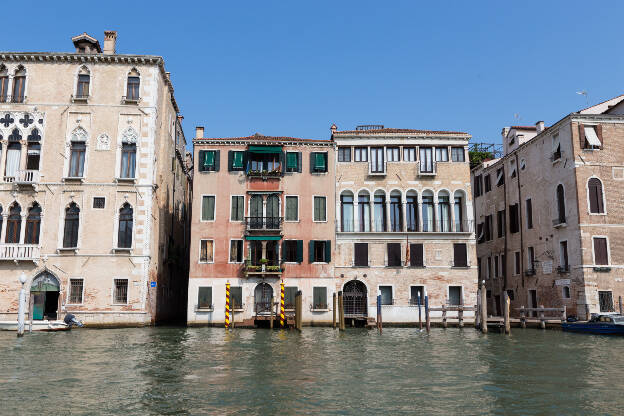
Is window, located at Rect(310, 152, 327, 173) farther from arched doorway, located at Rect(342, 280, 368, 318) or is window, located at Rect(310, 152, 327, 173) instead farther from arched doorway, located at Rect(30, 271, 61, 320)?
arched doorway, located at Rect(30, 271, 61, 320)

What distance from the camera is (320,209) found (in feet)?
111

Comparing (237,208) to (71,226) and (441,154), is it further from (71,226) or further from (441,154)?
(441,154)

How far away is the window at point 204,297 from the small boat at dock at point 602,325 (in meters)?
18.9

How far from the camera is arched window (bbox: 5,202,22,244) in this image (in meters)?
30.1

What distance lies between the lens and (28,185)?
1187 inches

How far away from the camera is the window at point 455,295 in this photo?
33.7m

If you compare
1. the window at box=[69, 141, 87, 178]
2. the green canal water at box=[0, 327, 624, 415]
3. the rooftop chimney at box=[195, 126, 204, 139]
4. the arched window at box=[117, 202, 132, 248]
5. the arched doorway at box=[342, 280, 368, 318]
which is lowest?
the green canal water at box=[0, 327, 624, 415]

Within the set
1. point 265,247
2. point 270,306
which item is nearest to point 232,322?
point 270,306

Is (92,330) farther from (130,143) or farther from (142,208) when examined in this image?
(130,143)

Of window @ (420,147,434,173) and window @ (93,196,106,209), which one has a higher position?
window @ (420,147,434,173)

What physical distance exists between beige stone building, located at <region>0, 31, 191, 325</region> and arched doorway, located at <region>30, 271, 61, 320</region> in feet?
0.17

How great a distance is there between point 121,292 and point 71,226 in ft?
14.4

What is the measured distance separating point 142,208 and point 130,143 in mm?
3666

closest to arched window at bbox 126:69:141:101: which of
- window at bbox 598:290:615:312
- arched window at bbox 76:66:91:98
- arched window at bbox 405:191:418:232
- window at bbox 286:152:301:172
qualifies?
arched window at bbox 76:66:91:98
